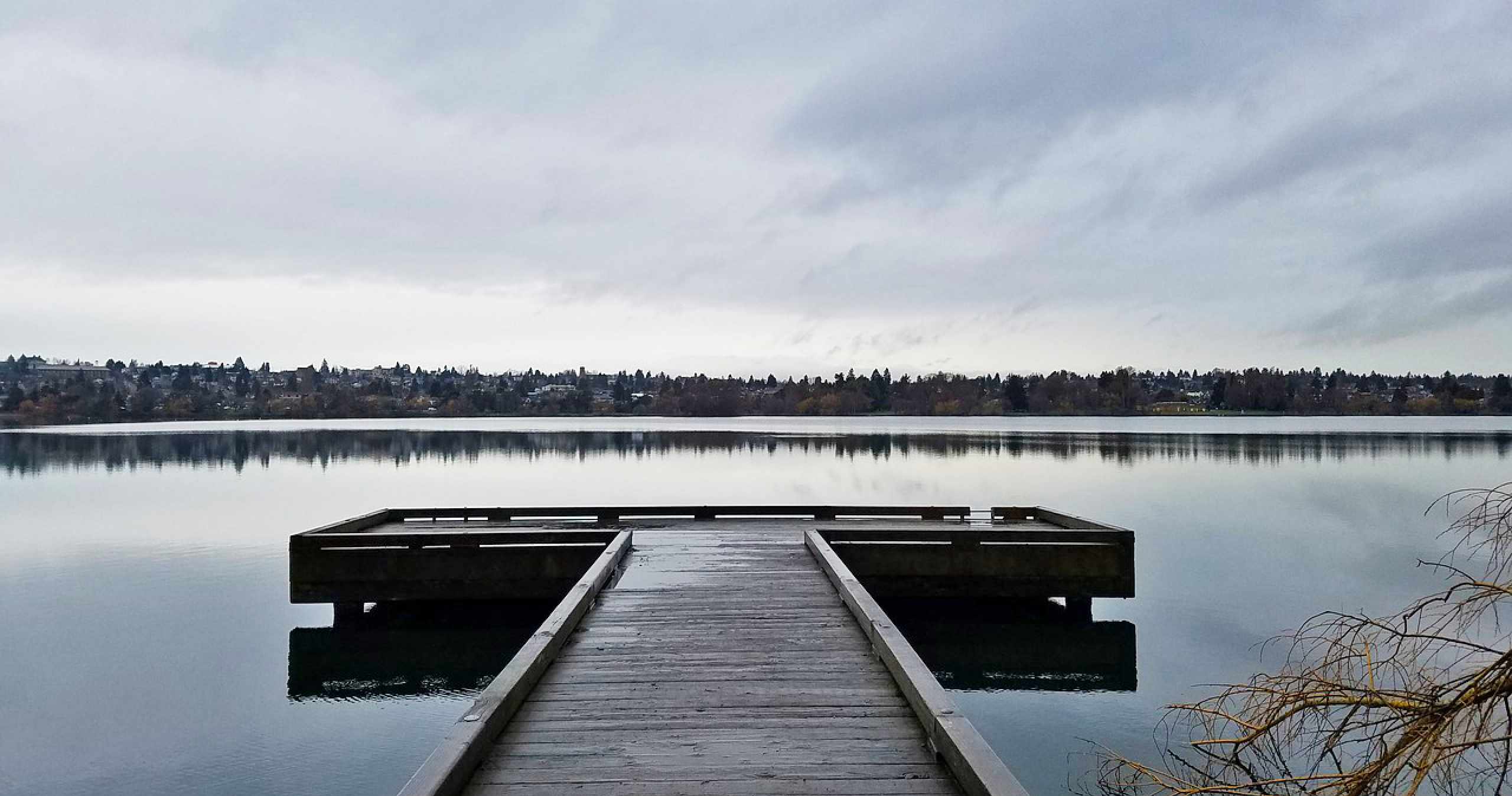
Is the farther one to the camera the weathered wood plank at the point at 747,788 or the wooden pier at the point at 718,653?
the wooden pier at the point at 718,653

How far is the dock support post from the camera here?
1109 centimetres

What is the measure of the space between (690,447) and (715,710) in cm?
4539

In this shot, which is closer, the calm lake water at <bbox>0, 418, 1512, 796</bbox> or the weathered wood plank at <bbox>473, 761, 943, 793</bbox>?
the weathered wood plank at <bbox>473, 761, 943, 793</bbox>

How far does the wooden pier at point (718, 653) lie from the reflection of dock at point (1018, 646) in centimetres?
49

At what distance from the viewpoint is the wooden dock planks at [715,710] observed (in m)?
3.98

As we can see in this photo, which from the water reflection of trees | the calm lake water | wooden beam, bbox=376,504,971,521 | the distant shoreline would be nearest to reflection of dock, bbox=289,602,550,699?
the calm lake water

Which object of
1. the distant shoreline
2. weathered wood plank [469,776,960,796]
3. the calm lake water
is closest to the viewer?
weathered wood plank [469,776,960,796]

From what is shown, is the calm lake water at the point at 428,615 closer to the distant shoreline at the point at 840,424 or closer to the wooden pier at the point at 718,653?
the wooden pier at the point at 718,653

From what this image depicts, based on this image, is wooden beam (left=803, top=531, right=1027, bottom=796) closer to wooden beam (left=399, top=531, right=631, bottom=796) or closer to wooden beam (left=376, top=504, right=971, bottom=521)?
wooden beam (left=399, top=531, right=631, bottom=796)

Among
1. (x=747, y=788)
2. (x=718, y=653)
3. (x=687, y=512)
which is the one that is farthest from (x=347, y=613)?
(x=747, y=788)

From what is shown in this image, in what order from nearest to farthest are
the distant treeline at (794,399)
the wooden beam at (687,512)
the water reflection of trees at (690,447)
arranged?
the wooden beam at (687,512), the water reflection of trees at (690,447), the distant treeline at (794,399)

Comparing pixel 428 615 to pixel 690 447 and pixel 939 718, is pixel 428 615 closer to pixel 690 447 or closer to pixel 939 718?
pixel 939 718

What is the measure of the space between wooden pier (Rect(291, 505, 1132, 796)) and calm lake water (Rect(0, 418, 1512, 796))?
35.7 inches

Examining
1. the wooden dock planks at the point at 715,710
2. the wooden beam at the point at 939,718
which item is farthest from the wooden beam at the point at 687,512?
the wooden beam at the point at 939,718
